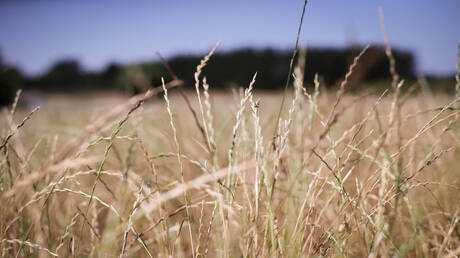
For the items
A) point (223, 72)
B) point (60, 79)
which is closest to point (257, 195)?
point (223, 72)

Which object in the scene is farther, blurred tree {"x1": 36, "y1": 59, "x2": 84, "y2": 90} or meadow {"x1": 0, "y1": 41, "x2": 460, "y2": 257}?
blurred tree {"x1": 36, "y1": 59, "x2": 84, "y2": 90}

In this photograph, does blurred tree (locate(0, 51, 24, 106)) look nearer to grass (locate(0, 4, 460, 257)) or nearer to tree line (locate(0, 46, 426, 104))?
tree line (locate(0, 46, 426, 104))

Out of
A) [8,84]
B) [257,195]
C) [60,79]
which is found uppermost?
[60,79]

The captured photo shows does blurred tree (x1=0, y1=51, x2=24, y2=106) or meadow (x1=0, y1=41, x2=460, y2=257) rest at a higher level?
blurred tree (x1=0, y1=51, x2=24, y2=106)

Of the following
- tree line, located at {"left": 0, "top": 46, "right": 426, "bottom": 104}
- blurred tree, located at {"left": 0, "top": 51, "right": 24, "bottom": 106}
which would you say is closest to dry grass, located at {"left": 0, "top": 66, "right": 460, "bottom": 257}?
tree line, located at {"left": 0, "top": 46, "right": 426, "bottom": 104}

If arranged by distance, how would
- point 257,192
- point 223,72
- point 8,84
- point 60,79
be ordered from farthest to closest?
point 60,79
point 223,72
point 8,84
point 257,192

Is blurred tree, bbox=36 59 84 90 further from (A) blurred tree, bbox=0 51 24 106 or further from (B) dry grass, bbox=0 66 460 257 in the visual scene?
(B) dry grass, bbox=0 66 460 257

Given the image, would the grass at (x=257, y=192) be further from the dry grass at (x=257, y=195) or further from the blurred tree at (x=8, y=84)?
the blurred tree at (x=8, y=84)

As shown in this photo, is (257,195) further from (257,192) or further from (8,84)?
(8,84)

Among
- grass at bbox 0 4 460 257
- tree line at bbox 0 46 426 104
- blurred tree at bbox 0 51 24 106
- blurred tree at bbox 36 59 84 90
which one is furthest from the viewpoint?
blurred tree at bbox 36 59 84 90

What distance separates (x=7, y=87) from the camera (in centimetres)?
1555

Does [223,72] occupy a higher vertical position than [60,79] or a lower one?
lower

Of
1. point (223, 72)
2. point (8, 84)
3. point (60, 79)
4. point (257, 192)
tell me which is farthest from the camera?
point (60, 79)

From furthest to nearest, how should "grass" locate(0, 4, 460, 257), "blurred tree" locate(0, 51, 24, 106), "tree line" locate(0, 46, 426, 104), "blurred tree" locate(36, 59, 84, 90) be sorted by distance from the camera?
"blurred tree" locate(36, 59, 84, 90), "tree line" locate(0, 46, 426, 104), "blurred tree" locate(0, 51, 24, 106), "grass" locate(0, 4, 460, 257)
